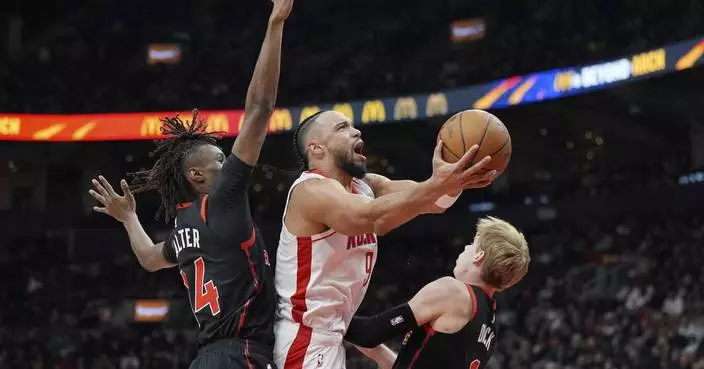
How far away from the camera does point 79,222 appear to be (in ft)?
74.4

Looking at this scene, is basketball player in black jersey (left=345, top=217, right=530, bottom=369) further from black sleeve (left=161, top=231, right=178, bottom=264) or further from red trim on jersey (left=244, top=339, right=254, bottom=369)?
black sleeve (left=161, top=231, right=178, bottom=264)

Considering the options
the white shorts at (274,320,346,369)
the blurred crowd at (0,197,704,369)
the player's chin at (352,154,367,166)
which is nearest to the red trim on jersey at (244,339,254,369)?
the white shorts at (274,320,346,369)

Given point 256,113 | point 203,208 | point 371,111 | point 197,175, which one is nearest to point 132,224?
point 197,175

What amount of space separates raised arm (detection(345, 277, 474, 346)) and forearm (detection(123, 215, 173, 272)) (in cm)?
111

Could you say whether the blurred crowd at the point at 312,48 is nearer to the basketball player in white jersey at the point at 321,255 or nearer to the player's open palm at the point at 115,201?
the player's open palm at the point at 115,201

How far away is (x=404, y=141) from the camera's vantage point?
22.1 meters

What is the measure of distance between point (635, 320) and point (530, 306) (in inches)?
111

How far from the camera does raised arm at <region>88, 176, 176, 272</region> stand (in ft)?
16.0

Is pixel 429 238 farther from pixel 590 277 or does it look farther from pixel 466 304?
pixel 466 304

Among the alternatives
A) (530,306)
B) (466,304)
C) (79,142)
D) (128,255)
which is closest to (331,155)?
(466,304)

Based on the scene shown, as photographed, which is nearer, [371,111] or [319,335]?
[319,335]

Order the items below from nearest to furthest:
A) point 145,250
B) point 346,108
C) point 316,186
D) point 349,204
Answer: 1. point 349,204
2. point 316,186
3. point 145,250
4. point 346,108

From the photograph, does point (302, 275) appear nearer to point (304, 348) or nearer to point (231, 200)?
point (304, 348)

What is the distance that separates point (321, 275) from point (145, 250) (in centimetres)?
125
